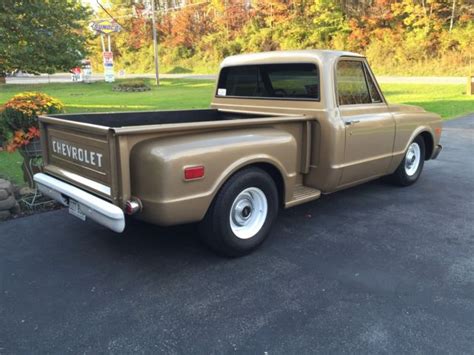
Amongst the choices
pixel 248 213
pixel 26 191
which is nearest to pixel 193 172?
pixel 248 213

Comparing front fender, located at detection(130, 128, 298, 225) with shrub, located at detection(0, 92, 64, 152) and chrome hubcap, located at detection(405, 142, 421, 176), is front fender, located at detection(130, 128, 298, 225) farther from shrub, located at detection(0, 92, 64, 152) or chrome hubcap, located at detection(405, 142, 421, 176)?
chrome hubcap, located at detection(405, 142, 421, 176)

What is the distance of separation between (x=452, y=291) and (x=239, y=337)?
1712 mm

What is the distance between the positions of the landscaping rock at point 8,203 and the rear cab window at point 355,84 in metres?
3.73

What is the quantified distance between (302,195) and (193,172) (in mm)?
1499

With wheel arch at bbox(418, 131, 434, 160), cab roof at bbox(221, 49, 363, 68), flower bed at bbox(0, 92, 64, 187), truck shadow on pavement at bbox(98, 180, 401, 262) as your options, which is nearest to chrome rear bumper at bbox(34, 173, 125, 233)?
truck shadow on pavement at bbox(98, 180, 401, 262)

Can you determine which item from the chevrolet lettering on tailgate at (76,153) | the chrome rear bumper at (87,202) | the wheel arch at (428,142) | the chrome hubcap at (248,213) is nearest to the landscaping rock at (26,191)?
the chrome rear bumper at (87,202)

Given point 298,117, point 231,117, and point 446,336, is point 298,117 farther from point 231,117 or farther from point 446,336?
point 446,336

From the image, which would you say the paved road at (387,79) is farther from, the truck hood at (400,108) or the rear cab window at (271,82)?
the rear cab window at (271,82)

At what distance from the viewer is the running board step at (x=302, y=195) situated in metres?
4.16

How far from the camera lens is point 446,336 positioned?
2.66 metres

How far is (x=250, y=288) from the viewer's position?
10.7 ft

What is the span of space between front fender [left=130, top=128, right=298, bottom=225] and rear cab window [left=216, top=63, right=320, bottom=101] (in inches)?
49.5

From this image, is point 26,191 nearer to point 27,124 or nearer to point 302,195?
point 27,124

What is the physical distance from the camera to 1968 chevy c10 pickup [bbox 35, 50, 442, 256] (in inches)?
124
